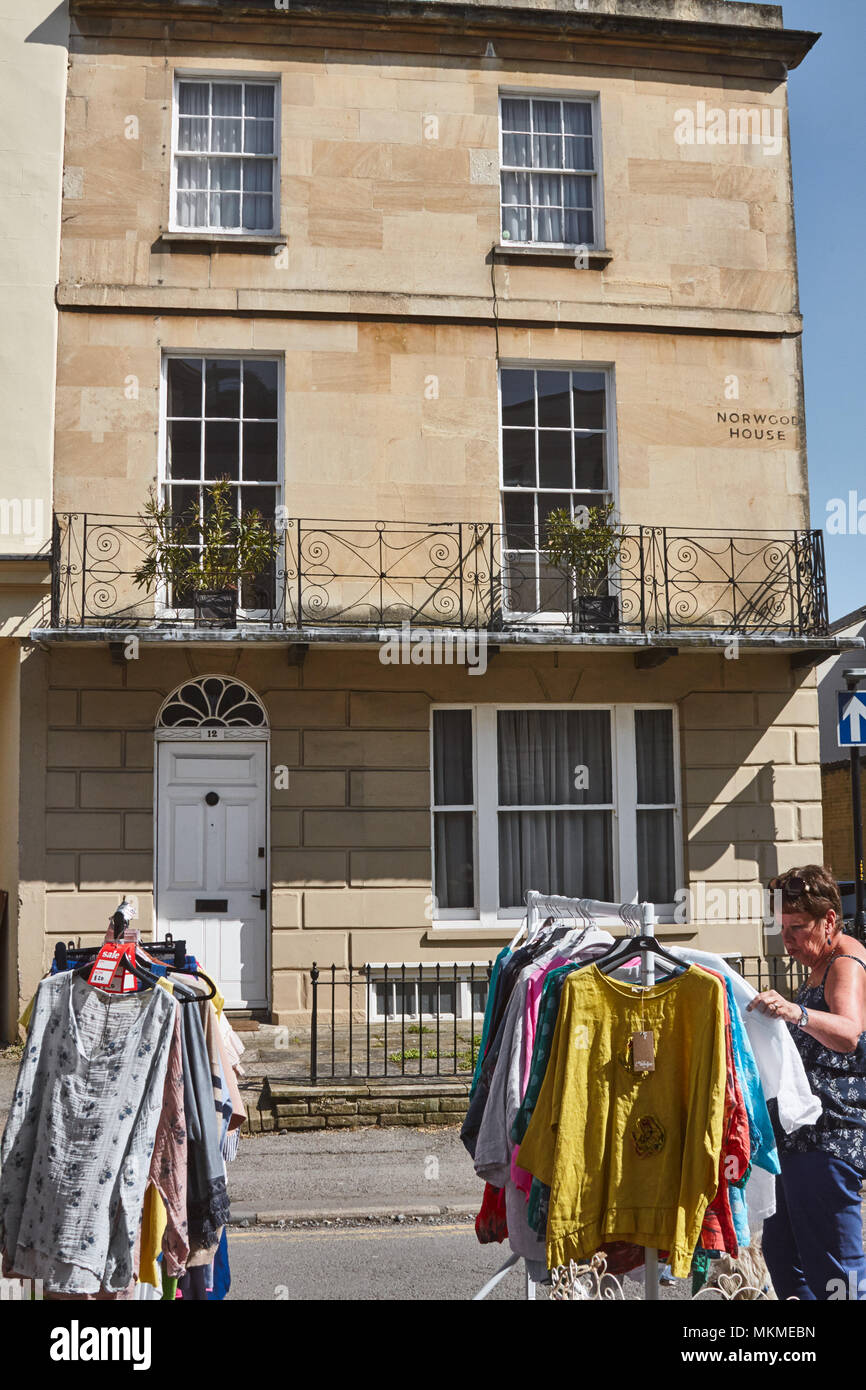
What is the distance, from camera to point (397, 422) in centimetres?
1379

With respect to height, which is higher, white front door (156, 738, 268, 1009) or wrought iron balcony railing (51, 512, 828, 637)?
wrought iron balcony railing (51, 512, 828, 637)

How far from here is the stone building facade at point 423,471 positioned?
13203 mm

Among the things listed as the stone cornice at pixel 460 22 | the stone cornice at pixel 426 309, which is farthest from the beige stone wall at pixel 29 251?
the stone cornice at pixel 460 22

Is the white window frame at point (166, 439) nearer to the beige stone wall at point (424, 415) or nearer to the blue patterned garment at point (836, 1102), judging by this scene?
the beige stone wall at point (424, 415)

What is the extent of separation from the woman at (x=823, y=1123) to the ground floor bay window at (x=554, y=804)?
9002 mm

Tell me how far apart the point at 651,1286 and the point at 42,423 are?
11189mm

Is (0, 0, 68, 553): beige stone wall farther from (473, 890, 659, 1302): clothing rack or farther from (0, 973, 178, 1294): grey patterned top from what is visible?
(0, 973, 178, 1294): grey patterned top

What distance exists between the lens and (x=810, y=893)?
474cm

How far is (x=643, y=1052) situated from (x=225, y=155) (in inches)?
492

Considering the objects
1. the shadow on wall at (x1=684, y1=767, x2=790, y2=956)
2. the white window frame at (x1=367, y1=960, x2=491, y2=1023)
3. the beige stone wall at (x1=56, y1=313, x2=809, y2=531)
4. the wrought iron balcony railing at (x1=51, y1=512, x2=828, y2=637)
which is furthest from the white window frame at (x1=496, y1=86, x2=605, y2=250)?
the white window frame at (x1=367, y1=960, x2=491, y2=1023)

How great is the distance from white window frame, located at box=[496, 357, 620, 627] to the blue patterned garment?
9377mm

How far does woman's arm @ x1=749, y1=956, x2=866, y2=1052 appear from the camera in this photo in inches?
178

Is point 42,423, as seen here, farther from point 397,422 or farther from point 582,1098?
point 582,1098
